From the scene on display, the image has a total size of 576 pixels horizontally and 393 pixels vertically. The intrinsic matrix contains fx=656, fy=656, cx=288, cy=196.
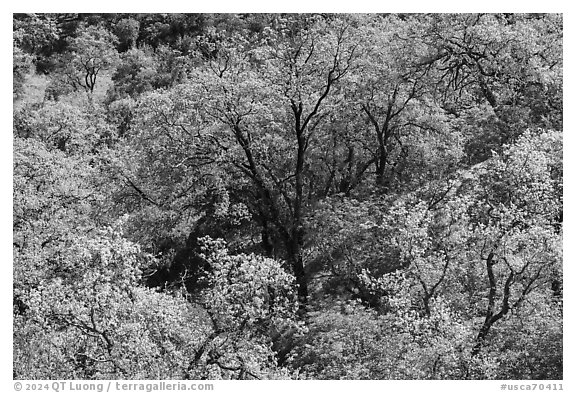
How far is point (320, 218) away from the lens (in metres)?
29.8

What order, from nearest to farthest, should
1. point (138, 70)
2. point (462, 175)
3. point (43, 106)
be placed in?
1. point (462, 175)
2. point (43, 106)
3. point (138, 70)

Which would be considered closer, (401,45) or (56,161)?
(401,45)

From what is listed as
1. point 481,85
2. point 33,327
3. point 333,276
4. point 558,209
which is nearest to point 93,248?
point 33,327

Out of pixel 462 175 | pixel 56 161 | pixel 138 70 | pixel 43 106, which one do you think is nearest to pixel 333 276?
pixel 462 175

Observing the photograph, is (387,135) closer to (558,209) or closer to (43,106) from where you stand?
(558,209)

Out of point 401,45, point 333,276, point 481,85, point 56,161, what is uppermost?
point 401,45

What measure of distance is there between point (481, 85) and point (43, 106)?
123 ft

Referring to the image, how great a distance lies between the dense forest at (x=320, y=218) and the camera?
69.0ft

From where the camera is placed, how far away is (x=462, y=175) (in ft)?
94.0

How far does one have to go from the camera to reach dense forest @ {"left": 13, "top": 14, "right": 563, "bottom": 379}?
69.0ft

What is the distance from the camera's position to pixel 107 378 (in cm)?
1995

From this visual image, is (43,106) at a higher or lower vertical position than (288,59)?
lower

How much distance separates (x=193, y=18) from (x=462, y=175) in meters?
49.2

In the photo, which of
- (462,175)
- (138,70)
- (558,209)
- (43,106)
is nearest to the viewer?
(558,209)
